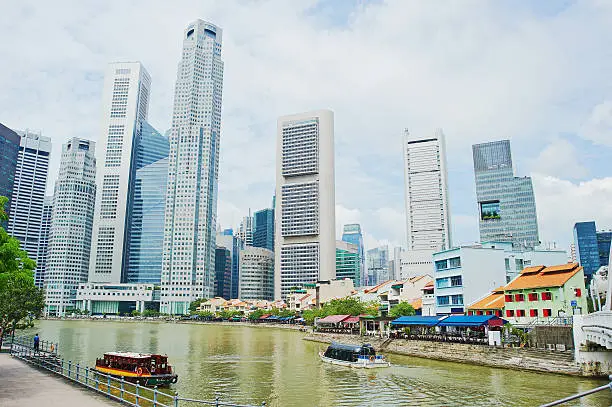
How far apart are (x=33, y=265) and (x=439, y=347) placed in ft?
153

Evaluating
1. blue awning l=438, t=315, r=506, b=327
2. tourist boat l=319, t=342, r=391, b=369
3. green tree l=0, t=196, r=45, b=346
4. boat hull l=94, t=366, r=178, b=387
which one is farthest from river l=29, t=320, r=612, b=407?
green tree l=0, t=196, r=45, b=346

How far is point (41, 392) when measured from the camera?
26625mm

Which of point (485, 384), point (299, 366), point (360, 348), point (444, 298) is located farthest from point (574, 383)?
point (444, 298)

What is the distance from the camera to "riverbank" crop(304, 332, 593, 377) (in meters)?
44.9

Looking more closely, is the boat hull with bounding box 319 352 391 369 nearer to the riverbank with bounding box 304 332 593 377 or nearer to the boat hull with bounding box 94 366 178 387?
the riverbank with bounding box 304 332 593 377

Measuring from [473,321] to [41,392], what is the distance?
4873cm

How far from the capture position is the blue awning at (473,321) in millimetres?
58781

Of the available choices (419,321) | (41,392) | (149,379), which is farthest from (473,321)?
(41,392)

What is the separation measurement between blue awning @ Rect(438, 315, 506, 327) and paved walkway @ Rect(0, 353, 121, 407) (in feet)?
151

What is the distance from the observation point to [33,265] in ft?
137

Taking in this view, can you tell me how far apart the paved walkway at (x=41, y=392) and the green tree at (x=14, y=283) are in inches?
251

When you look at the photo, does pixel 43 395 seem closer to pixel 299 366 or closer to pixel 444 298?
pixel 299 366

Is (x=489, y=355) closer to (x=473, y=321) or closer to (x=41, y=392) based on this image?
(x=473, y=321)

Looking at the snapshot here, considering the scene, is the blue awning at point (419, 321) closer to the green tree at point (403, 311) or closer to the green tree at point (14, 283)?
the green tree at point (403, 311)
